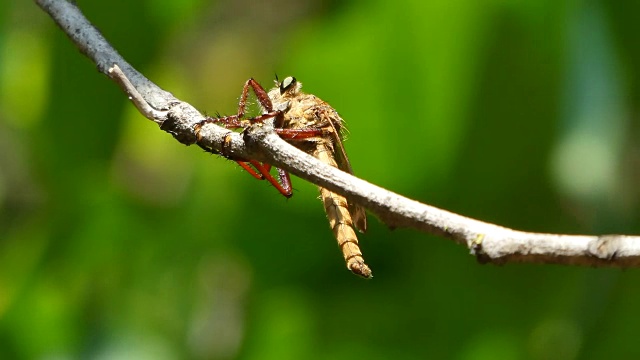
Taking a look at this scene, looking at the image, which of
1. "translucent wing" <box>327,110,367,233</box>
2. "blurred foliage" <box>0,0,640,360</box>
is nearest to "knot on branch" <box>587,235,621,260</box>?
"translucent wing" <box>327,110,367,233</box>

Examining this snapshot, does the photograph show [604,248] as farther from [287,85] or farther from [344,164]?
[287,85]

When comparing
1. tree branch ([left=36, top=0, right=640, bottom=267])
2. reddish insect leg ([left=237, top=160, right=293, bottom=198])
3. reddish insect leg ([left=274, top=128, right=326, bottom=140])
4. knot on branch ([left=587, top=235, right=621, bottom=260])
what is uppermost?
reddish insect leg ([left=274, top=128, right=326, bottom=140])

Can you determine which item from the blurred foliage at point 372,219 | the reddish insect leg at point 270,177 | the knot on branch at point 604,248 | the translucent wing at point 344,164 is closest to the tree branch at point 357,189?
the knot on branch at point 604,248

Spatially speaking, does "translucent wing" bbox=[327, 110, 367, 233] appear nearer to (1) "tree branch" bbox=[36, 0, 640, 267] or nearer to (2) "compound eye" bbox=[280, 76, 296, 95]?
(2) "compound eye" bbox=[280, 76, 296, 95]

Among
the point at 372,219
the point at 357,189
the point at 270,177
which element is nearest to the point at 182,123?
the point at 270,177

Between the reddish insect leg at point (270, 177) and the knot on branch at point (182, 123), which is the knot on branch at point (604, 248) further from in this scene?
the reddish insect leg at point (270, 177)

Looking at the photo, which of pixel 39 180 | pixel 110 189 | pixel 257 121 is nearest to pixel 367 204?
pixel 257 121
